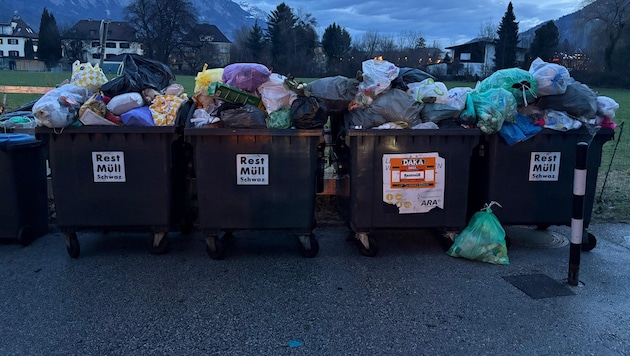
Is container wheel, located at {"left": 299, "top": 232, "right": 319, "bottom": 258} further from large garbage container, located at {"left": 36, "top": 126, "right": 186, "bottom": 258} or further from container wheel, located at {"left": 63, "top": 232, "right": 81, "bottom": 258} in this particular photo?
container wheel, located at {"left": 63, "top": 232, "right": 81, "bottom": 258}

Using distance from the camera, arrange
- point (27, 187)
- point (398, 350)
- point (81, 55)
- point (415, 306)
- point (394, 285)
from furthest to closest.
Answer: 1. point (81, 55)
2. point (27, 187)
3. point (394, 285)
4. point (415, 306)
5. point (398, 350)

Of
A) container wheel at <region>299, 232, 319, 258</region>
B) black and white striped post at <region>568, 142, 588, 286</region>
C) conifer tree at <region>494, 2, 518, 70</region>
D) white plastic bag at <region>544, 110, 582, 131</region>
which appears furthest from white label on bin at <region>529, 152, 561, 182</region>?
conifer tree at <region>494, 2, 518, 70</region>

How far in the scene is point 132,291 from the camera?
3.66 metres

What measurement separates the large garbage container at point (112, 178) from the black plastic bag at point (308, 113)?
1.01 meters

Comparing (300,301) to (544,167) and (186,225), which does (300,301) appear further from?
(544,167)

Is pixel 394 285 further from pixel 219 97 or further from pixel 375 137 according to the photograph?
pixel 219 97

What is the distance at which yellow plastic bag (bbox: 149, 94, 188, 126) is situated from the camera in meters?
4.25

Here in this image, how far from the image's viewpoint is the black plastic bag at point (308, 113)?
4203mm

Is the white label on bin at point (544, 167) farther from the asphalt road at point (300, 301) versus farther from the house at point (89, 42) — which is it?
the house at point (89, 42)

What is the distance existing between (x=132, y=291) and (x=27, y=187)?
1.84 metres

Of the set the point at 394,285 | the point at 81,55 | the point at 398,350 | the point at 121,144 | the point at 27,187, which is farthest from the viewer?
the point at 81,55

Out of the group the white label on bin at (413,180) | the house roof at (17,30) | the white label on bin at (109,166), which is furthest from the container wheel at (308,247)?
the house roof at (17,30)

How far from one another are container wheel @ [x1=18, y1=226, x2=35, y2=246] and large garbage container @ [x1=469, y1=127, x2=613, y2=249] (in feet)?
13.7

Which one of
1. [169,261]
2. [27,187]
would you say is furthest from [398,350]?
[27,187]
